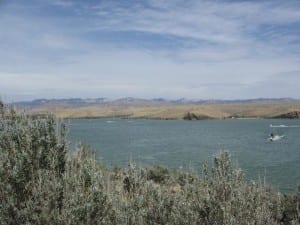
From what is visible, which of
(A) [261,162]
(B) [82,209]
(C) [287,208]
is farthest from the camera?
(A) [261,162]

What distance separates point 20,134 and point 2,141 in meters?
0.82

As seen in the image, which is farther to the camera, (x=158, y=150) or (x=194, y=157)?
(x=158, y=150)

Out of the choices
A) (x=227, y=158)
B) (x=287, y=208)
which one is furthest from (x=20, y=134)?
(x=287, y=208)

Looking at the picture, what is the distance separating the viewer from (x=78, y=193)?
39.8 ft

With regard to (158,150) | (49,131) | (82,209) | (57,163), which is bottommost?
(158,150)

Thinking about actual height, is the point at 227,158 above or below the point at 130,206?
above

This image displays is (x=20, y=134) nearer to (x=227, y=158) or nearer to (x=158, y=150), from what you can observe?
(x=227, y=158)

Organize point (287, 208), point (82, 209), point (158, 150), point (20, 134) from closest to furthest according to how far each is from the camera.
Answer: point (82, 209), point (20, 134), point (287, 208), point (158, 150)

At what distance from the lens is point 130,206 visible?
13.7 metres

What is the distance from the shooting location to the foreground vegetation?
12.2 metres

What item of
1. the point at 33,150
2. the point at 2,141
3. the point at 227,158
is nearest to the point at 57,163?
the point at 33,150

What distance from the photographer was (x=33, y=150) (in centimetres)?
1345

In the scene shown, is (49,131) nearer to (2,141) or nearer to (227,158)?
(2,141)

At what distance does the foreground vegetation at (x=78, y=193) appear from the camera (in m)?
12.2
